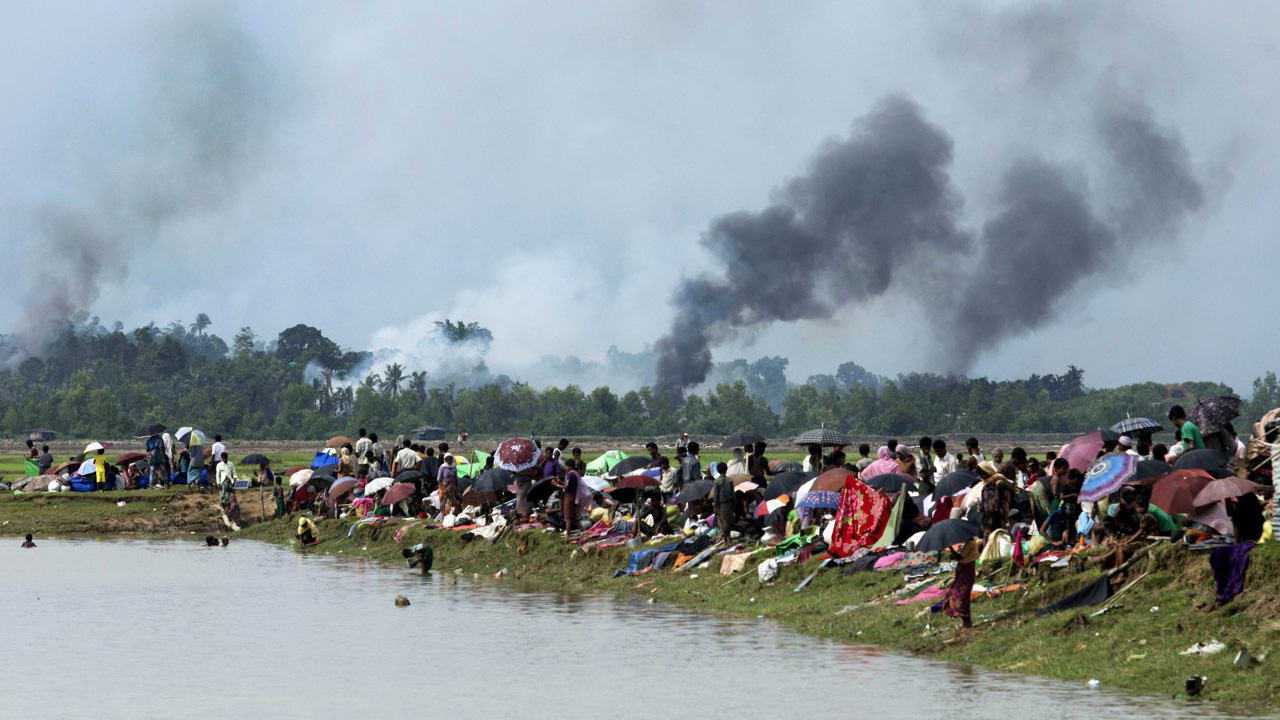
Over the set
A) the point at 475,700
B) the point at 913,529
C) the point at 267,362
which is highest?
the point at 267,362

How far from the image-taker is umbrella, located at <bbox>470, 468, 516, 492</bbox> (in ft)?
108

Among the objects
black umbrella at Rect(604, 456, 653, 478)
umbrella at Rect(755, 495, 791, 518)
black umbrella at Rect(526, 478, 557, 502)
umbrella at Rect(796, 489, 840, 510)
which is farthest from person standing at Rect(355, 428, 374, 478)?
umbrella at Rect(796, 489, 840, 510)

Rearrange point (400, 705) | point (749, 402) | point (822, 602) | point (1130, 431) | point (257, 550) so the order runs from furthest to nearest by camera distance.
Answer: point (749, 402) → point (257, 550) → point (1130, 431) → point (822, 602) → point (400, 705)

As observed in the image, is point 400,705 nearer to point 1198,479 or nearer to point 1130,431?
point 1198,479

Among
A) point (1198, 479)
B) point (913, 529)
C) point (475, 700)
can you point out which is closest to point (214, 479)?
point (913, 529)

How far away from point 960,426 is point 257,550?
351ft

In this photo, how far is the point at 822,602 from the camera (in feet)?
75.5

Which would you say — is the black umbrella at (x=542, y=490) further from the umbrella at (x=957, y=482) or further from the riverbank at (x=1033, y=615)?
the umbrella at (x=957, y=482)

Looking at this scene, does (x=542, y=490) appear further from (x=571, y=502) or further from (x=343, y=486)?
(x=343, y=486)

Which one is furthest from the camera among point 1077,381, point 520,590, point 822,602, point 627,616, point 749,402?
point 1077,381

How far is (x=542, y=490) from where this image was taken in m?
32.5

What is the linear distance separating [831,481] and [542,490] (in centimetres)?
930

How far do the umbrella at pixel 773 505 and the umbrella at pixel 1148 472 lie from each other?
7.43 meters

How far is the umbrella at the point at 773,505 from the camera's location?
26.2m
